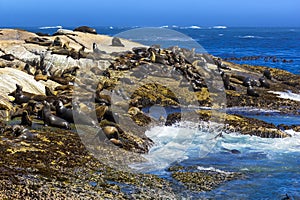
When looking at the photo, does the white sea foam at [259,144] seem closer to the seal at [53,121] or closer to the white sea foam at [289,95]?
the seal at [53,121]

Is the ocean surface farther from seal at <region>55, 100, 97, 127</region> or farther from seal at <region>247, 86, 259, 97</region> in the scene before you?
seal at <region>247, 86, 259, 97</region>

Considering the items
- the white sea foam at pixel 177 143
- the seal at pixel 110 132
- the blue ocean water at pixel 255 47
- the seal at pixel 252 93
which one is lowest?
the blue ocean water at pixel 255 47

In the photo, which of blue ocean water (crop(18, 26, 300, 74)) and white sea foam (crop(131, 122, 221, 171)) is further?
blue ocean water (crop(18, 26, 300, 74))

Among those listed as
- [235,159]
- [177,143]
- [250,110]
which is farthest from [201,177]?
[250,110]

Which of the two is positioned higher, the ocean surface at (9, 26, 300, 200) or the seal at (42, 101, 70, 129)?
the seal at (42, 101, 70, 129)

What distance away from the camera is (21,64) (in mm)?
19656

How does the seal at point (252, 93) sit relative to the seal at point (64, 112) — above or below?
below

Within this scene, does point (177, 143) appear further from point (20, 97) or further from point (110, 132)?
point (20, 97)

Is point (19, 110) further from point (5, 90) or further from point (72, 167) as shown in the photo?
point (72, 167)

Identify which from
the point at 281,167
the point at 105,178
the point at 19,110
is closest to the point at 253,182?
the point at 281,167

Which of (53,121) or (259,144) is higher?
(53,121)

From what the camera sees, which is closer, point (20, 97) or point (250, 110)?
point (20, 97)

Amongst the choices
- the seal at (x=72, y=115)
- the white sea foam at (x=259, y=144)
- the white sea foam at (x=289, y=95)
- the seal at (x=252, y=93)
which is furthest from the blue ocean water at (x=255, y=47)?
the seal at (x=72, y=115)

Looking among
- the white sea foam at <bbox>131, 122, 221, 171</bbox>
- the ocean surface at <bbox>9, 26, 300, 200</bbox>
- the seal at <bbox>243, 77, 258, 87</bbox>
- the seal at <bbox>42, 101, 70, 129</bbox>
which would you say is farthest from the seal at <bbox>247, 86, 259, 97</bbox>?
the seal at <bbox>42, 101, 70, 129</bbox>
